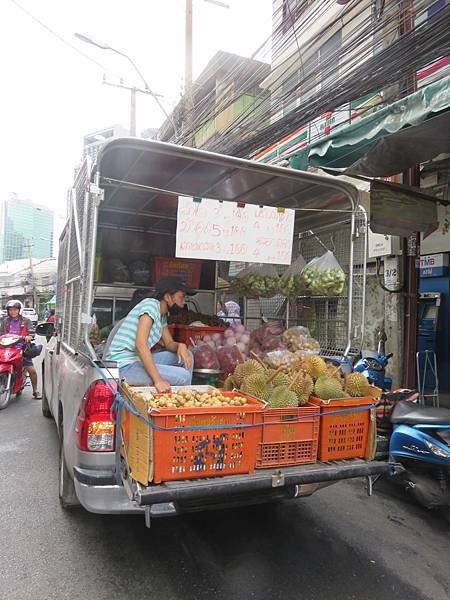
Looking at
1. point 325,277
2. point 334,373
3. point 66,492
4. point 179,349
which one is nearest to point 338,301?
point 325,277

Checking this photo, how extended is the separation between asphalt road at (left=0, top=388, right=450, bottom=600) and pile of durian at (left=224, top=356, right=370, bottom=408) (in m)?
1.08

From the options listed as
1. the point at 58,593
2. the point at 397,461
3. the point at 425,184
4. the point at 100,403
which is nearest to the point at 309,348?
the point at 397,461

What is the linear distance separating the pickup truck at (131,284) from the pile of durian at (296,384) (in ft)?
1.37

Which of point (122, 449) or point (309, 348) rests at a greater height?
point (309, 348)

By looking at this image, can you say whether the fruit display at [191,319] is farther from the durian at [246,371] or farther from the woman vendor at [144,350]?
the durian at [246,371]

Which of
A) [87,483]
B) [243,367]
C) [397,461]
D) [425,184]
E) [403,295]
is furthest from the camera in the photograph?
[425,184]

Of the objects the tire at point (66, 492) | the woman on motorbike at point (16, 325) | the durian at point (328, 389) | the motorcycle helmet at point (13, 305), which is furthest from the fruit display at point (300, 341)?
the motorcycle helmet at point (13, 305)

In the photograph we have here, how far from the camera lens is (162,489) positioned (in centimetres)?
224

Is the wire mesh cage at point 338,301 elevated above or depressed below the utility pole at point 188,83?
below

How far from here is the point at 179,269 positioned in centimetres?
599

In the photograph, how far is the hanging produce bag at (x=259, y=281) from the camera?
4.95 meters

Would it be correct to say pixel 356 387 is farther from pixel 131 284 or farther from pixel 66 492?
pixel 131 284

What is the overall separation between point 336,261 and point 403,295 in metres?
2.02

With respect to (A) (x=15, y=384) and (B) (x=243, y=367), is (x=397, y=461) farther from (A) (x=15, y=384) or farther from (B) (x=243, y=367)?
(A) (x=15, y=384)
